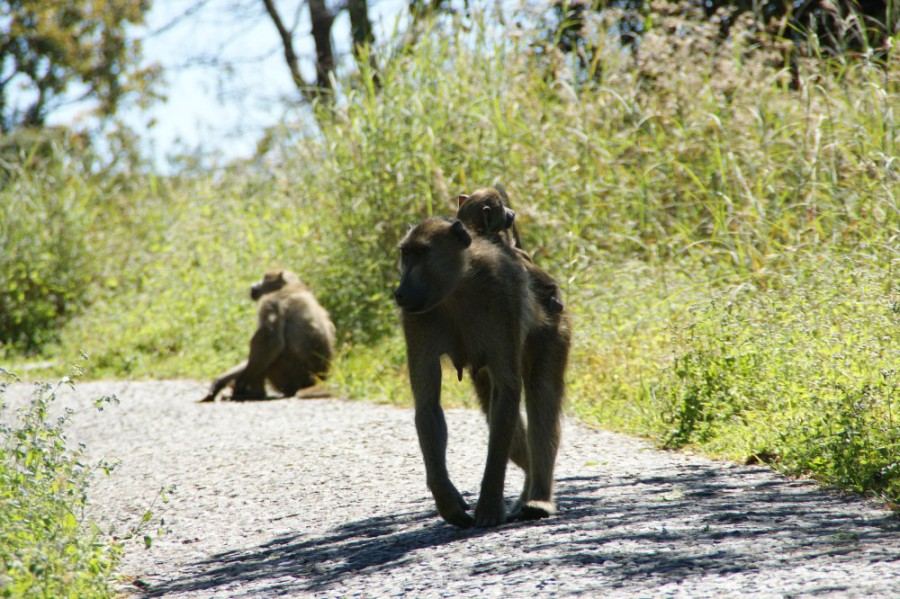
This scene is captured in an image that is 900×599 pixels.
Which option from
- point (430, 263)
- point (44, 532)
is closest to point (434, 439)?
point (430, 263)

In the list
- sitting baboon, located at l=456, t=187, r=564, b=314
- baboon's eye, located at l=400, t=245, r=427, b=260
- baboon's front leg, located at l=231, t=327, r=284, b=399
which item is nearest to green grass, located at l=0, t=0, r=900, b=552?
baboon's front leg, located at l=231, t=327, r=284, b=399

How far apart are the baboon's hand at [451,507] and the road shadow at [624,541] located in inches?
2.0

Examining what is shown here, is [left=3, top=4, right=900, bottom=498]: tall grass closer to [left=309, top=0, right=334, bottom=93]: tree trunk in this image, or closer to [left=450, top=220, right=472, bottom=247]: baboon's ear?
[left=450, top=220, right=472, bottom=247]: baboon's ear

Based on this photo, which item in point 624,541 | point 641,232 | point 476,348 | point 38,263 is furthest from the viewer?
point 38,263

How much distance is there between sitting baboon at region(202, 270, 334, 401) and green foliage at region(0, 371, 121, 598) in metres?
5.51

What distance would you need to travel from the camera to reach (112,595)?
3764mm

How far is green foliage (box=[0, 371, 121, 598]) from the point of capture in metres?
3.20

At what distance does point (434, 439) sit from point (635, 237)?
17.5 feet

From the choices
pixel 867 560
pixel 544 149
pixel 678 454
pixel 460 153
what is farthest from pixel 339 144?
pixel 867 560

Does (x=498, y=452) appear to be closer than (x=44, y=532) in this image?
No

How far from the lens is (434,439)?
436 cm

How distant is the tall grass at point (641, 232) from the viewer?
19.4ft

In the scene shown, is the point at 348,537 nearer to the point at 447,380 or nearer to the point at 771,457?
the point at 771,457

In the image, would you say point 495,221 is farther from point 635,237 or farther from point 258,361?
point 258,361
